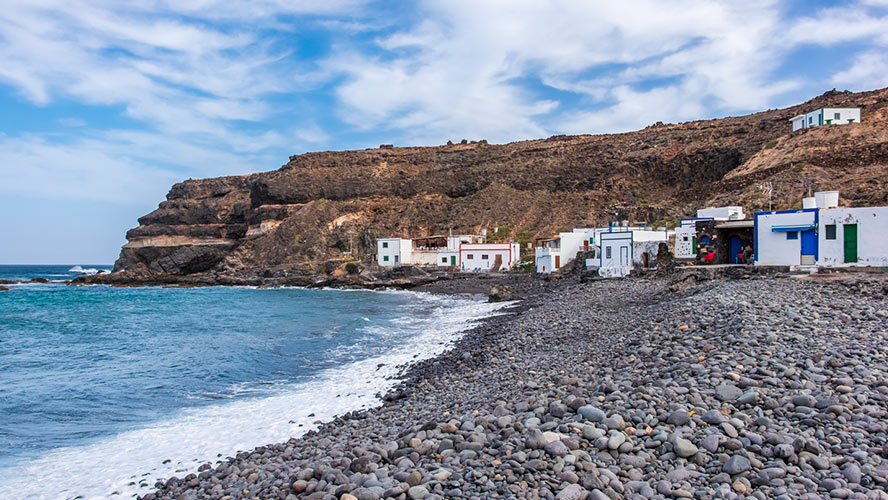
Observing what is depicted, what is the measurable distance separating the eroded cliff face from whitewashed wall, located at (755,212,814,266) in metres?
21.6

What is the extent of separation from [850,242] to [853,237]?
0.22 metres

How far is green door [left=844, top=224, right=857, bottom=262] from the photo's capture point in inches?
842

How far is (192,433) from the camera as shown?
30.9 ft

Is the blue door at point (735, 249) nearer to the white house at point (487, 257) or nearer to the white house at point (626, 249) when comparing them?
the white house at point (626, 249)

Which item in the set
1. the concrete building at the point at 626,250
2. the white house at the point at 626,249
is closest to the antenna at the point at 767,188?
the white house at the point at 626,249

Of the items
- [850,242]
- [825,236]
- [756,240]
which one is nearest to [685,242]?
[756,240]

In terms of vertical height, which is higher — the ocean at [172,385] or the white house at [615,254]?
the white house at [615,254]

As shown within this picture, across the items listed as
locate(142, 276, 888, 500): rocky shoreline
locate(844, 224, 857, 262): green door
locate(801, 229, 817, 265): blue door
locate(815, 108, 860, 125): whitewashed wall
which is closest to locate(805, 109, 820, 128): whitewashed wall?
locate(815, 108, 860, 125): whitewashed wall

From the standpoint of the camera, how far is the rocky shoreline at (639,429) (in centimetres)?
461

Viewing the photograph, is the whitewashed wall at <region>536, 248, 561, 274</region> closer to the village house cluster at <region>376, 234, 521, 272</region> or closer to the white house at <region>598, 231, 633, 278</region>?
the village house cluster at <region>376, 234, 521, 272</region>

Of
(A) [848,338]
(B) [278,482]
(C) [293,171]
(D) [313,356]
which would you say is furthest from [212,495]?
(C) [293,171]

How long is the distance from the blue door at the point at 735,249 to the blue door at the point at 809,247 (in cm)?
426

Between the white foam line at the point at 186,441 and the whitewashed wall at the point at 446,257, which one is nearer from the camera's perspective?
the white foam line at the point at 186,441

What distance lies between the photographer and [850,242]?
21516 mm
